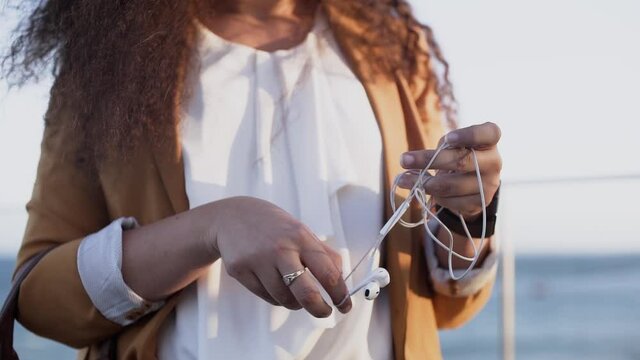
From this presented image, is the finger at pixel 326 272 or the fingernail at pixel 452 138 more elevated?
the fingernail at pixel 452 138

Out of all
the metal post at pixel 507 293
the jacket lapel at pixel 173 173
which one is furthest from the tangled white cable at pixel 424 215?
the metal post at pixel 507 293

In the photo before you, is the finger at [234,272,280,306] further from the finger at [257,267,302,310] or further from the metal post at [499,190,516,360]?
the metal post at [499,190,516,360]

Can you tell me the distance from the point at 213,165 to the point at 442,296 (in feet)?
1.23

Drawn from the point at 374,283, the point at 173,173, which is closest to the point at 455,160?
the point at 374,283

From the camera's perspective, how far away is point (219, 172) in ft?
4.60

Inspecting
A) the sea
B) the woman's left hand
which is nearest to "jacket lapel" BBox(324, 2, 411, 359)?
the woman's left hand

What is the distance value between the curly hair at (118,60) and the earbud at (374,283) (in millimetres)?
367

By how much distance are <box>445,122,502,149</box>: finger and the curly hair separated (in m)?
0.33

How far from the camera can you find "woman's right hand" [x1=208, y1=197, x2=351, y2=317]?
117 centimetres

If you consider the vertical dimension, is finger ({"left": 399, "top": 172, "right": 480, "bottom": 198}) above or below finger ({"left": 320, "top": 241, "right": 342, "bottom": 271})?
above

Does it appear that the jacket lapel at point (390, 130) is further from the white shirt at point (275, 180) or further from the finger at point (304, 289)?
the finger at point (304, 289)

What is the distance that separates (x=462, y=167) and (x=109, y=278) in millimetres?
468

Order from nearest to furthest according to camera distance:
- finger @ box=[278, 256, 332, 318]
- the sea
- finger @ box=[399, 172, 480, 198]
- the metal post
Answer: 1. finger @ box=[278, 256, 332, 318]
2. finger @ box=[399, 172, 480, 198]
3. the metal post
4. the sea

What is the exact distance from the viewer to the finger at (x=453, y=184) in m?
1.27
